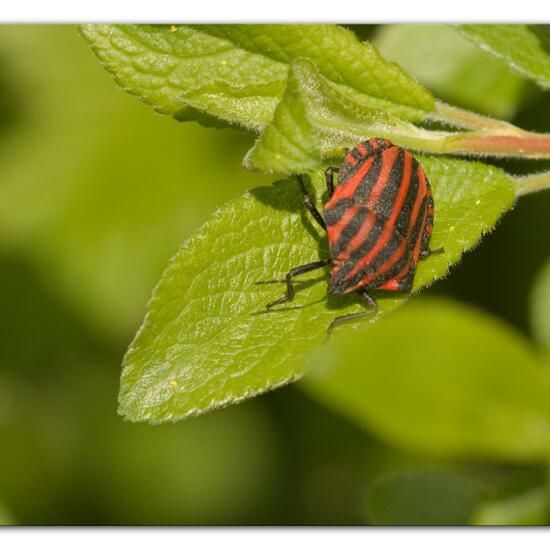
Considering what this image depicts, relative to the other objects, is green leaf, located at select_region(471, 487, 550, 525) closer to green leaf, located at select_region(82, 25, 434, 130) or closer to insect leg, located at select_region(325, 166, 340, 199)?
insect leg, located at select_region(325, 166, 340, 199)

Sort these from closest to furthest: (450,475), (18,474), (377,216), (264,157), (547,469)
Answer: (264,157), (377,216), (547,469), (450,475), (18,474)

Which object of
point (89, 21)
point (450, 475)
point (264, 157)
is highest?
point (89, 21)

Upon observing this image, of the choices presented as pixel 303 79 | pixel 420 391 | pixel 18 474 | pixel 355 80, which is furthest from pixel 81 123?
pixel 303 79

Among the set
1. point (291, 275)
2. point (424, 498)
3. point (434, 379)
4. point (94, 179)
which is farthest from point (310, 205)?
point (94, 179)

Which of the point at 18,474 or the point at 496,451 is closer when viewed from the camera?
the point at 496,451

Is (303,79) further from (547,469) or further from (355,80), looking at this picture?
(547,469)

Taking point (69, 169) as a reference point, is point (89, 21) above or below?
above

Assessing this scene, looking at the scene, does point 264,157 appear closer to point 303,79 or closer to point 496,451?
point 303,79

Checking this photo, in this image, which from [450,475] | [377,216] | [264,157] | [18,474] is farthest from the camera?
[18,474]
